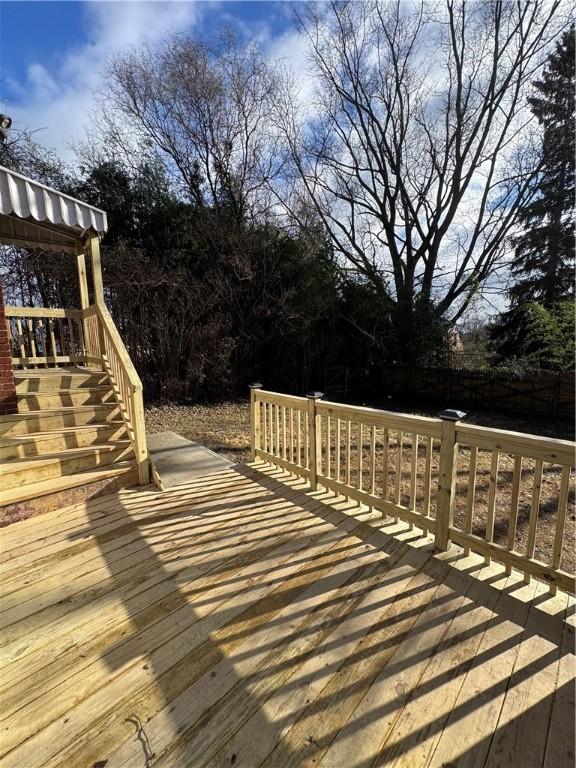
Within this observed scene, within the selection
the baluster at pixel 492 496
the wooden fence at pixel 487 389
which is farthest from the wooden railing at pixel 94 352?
the wooden fence at pixel 487 389

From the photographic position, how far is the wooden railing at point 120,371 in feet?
11.3

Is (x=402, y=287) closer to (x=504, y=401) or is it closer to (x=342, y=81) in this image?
(x=504, y=401)

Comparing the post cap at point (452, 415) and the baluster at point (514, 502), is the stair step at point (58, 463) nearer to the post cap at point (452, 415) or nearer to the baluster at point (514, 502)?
the post cap at point (452, 415)

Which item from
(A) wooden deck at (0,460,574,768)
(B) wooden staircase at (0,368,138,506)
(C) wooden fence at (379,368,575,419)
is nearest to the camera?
(A) wooden deck at (0,460,574,768)

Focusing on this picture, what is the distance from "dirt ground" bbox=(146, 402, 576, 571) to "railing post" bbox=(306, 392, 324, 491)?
410 mm

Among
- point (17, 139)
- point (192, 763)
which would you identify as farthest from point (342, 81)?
point (192, 763)

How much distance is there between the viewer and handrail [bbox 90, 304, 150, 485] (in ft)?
11.3

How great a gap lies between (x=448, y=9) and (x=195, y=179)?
28.7 ft

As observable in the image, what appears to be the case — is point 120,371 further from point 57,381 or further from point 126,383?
point 57,381

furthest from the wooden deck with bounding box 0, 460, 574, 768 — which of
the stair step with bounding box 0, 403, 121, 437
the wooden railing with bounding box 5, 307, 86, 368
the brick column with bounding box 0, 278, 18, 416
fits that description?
the wooden railing with bounding box 5, 307, 86, 368

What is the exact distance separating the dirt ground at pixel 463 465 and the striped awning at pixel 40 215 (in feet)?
10.7

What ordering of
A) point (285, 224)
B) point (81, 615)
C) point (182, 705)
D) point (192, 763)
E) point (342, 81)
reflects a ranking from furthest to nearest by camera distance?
point (342, 81)
point (285, 224)
point (81, 615)
point (182, 705)
point (192, 763)

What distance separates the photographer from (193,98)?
30.3 feet

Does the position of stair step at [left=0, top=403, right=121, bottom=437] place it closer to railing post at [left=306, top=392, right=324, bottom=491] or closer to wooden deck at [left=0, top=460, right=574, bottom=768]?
wooden deck at [left=0, top=460, right=574, bottom=768]
